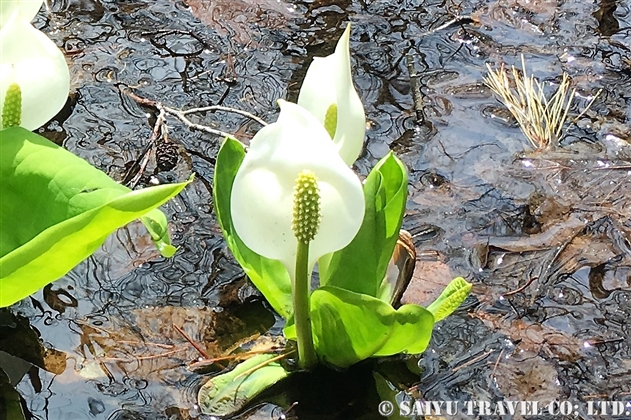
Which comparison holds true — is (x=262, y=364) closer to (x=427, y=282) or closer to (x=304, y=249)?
(x=304, y=249)

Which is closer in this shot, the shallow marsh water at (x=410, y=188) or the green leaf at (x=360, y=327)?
the green leaf at (x=360, y=327)

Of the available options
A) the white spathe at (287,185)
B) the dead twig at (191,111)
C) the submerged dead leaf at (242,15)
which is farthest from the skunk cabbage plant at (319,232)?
the submerged dead leaf at (242,15)

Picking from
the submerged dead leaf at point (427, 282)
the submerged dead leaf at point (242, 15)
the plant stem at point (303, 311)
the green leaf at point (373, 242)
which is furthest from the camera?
the submerged dead leaf at point (242, 15)

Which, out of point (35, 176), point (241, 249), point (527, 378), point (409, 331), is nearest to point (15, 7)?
point (35, 176)

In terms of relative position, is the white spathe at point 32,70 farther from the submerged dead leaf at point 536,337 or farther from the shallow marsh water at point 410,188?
the submerged dead leaf at point 536,337

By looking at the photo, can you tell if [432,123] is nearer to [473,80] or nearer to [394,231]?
[473,80]

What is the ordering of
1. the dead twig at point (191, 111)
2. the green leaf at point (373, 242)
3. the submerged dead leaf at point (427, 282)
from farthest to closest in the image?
the dead twig at point (191, 111)
the submerged dead leaf at point (427, 282)
the green leaf at point (373, 242)
